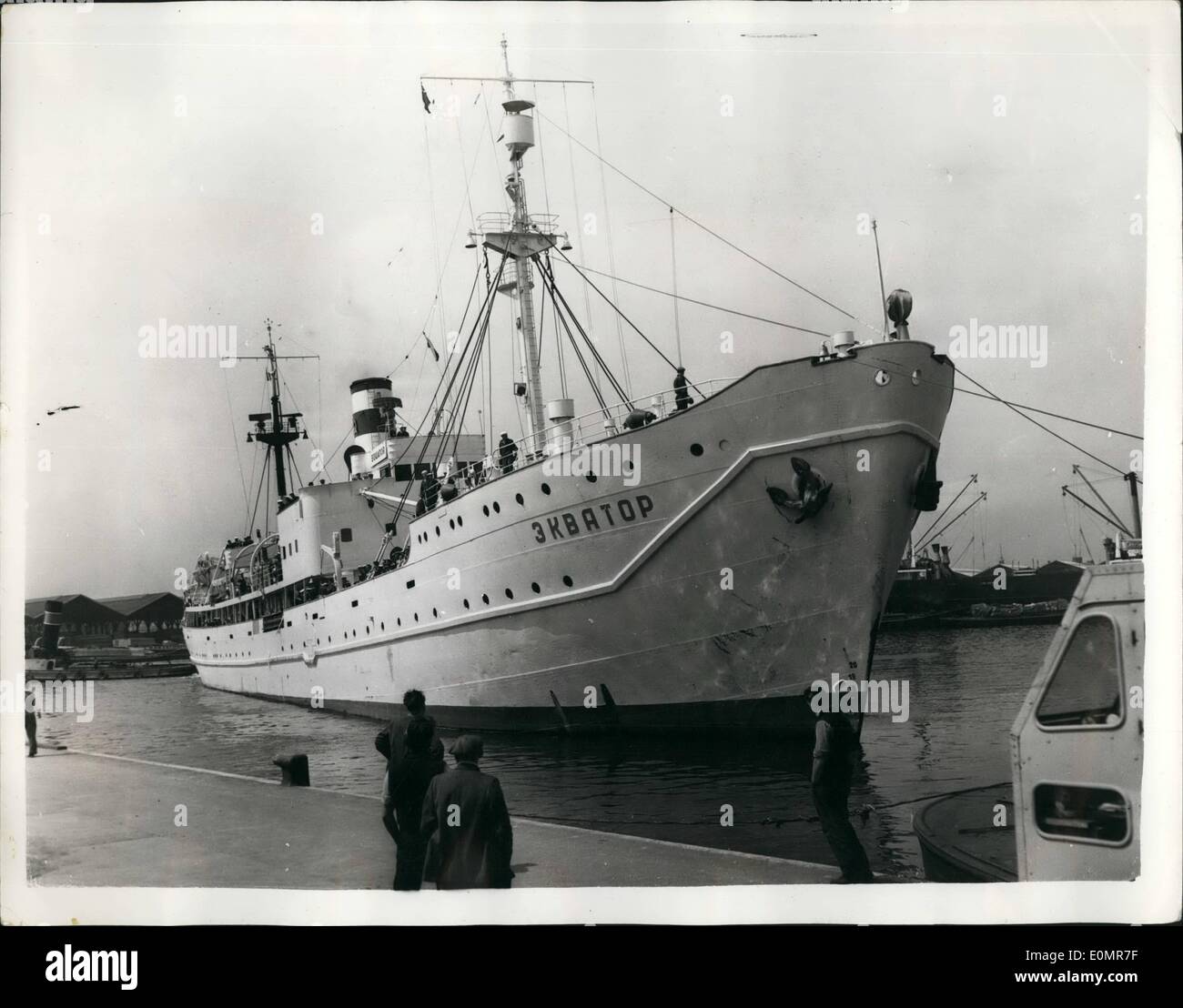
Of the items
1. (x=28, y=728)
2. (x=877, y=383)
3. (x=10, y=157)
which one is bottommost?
(x=28, y=728)

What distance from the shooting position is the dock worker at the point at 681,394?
1087 cm

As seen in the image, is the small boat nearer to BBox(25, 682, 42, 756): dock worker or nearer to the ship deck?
the ship deck

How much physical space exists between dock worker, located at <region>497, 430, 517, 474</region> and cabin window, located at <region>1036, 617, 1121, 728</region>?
342 inches

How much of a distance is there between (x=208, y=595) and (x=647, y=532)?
63.2 ft

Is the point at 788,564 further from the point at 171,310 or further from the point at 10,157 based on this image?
the point at 10,157

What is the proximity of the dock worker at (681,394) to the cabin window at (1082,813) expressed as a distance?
690 centimetres

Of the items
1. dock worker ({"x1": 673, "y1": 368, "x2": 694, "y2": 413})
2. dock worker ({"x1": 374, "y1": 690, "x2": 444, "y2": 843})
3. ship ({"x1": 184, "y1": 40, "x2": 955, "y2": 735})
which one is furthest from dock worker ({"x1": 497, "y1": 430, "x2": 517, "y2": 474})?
dock worker ({"x1": 374, "y1": 690, "x2": 444, "y2": 843})

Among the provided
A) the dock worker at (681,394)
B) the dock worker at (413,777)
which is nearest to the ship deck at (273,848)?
the dock worker at (413,777)

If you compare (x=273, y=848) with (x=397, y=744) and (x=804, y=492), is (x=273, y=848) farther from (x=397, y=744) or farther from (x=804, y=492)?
(x=804, y=492)

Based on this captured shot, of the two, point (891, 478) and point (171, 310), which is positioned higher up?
point (171, 310)

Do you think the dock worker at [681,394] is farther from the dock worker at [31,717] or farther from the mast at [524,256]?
the dock worker at [31,717]

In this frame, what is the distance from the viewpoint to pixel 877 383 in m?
10.4

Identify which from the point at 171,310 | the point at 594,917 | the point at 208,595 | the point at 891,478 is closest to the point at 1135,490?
the point at 891,478
